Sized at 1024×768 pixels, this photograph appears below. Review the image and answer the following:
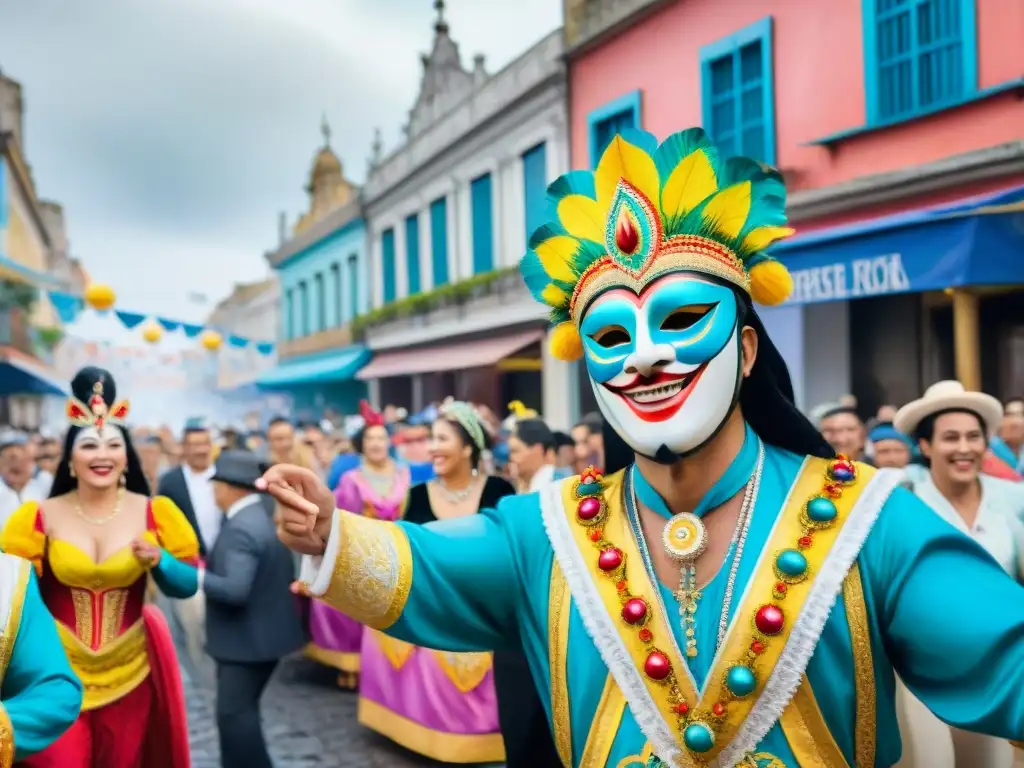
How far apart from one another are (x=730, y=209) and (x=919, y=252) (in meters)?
6.73

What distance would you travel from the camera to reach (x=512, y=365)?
54.2 ft

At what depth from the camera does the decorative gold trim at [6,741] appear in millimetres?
2100

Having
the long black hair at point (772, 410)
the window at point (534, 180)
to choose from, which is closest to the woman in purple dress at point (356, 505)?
the long black hair at point (772, 410)

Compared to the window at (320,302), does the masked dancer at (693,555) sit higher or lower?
lower

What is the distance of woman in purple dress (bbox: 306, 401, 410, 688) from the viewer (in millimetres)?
6363

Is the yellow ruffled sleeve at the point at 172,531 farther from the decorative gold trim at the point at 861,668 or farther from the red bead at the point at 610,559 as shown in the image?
the decorative gold trim at the point at 861,668

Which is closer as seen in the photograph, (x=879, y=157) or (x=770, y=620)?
(x=770, y=620)

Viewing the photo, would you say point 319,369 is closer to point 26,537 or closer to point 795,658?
point 26,537

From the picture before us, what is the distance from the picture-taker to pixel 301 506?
5.79 feet

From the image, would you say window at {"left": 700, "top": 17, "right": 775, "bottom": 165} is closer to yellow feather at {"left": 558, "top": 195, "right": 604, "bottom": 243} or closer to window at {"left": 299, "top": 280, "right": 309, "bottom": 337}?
yellow feather at {"left": 558, "top": 195, "right": 604, "bottom": 243}

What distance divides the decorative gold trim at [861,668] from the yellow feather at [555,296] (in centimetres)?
86

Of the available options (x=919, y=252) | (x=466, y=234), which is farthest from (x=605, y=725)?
(x=466, y=234)

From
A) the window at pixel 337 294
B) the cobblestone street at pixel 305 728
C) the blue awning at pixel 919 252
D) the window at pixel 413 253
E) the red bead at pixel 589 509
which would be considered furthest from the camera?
the window at pixel 337 294

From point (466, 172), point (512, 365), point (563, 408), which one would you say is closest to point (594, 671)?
point (563, 408)
